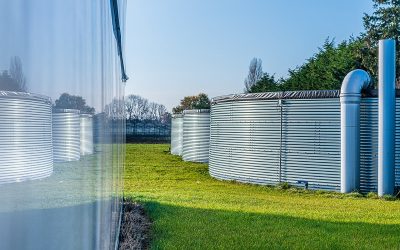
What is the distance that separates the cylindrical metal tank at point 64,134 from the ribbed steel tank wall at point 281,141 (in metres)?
11.0

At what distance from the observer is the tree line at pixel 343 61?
941 inches

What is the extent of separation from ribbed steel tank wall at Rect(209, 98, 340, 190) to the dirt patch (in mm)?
5605

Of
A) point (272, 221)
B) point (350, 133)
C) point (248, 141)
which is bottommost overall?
point (272, 221)

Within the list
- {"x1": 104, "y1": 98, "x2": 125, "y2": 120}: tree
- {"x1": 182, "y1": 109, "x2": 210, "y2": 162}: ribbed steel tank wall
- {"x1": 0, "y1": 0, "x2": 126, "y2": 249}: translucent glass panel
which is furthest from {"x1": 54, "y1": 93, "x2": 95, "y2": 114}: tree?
{"x1": 182, "y1": 109, "x2": 210, "y2": 162}: ribbed steel tank wall

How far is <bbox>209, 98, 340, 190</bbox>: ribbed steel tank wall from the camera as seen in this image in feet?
37.9

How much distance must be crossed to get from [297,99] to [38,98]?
1175 cm

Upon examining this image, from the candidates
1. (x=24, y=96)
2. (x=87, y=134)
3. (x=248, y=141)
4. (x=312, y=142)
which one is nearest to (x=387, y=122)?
(x=312, y=142)

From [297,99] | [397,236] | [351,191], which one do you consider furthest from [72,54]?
[297,99]

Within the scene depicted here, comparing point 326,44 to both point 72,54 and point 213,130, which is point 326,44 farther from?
point 72,54

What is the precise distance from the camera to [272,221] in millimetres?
Answer: 6652

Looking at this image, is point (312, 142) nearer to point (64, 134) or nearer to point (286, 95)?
point (286, 95)

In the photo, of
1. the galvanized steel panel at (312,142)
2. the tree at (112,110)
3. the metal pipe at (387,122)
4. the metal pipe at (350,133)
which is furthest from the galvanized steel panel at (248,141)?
the tree at (112,110)

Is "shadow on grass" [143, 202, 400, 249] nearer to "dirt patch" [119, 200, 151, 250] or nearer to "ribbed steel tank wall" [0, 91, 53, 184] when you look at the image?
"dirt patch" [119, 200, 151, 250]

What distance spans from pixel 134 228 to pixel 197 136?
15.8m
